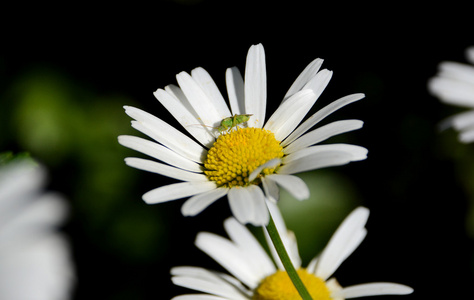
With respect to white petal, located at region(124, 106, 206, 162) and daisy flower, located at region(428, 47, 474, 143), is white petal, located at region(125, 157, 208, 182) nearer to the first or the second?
white petal, located at region(124, 106, 206, 162)

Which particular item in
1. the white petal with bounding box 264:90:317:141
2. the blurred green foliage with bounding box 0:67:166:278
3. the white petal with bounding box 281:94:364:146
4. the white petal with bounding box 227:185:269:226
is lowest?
the white petal with bounding box 227:185:269:226

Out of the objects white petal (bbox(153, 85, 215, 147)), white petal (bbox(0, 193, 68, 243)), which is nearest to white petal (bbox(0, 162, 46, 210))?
white petal (bbox(0, 193, 68, 243))

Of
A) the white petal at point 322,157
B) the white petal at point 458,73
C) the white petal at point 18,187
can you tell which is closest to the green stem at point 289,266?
the white petal at point 322,157

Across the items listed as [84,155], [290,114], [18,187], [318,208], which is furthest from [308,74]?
[84,155]

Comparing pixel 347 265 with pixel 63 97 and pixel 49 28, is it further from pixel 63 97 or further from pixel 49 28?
pixel 49 28

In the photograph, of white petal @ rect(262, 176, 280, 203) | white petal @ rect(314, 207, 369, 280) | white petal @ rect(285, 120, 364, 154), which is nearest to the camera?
white petal @ rect(262, 176, 280, 203)

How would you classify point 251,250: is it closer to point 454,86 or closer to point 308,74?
point 308,74

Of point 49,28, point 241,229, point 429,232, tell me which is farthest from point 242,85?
point 49,28
